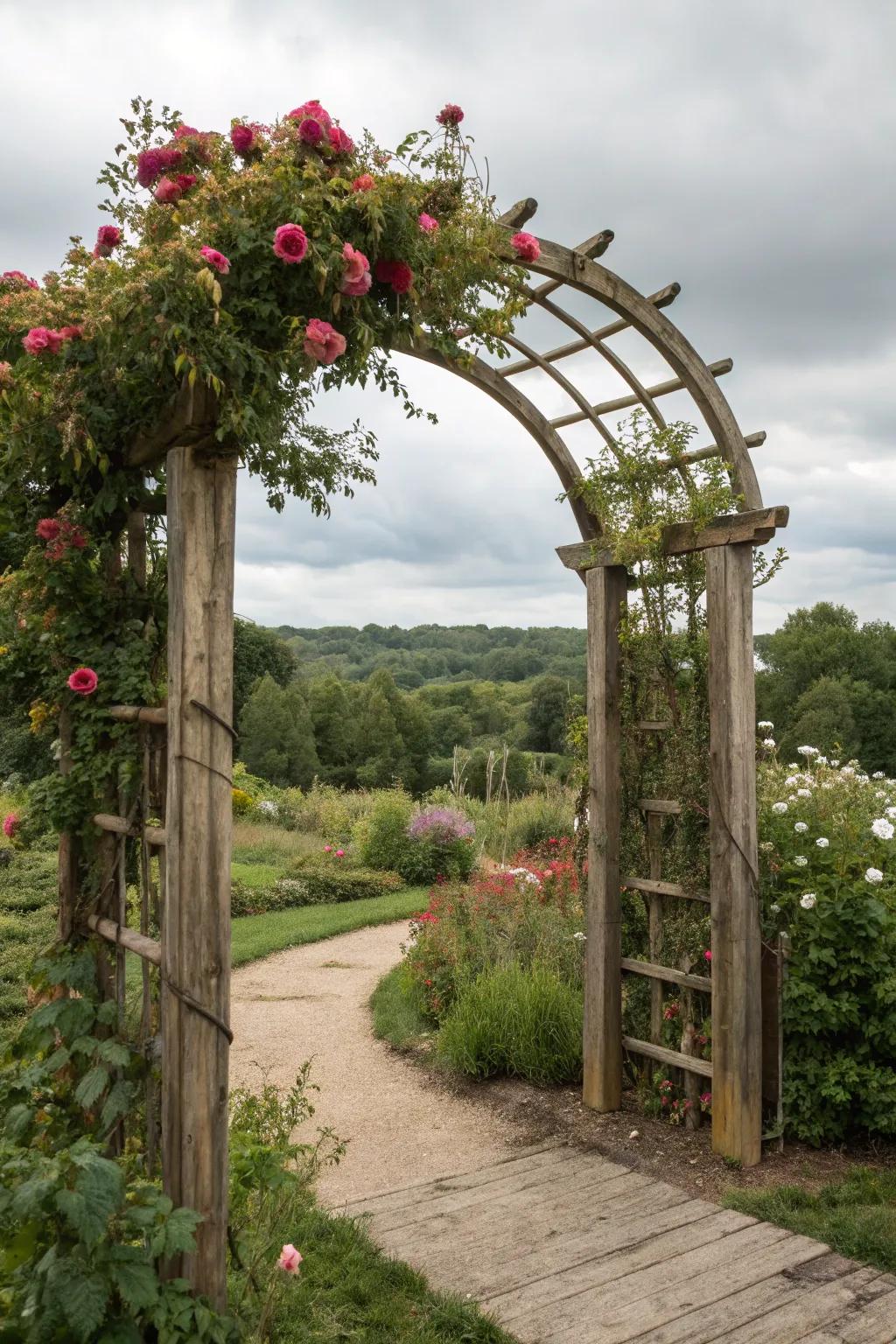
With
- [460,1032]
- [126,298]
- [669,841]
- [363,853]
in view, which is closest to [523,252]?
[126,298]

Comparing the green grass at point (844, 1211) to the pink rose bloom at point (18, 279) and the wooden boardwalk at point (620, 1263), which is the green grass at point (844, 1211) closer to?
the wooden boardwalk at point (620, 1263)

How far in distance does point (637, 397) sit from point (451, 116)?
2.02m

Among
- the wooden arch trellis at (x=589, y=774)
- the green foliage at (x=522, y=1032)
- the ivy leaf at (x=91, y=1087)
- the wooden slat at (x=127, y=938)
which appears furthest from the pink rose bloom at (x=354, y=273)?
the green foliage at (x=522, y=1032)

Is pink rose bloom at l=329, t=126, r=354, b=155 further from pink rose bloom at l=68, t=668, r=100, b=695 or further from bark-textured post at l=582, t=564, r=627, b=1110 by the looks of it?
bark-textured post at l=582, t=564, r=627, b=1110

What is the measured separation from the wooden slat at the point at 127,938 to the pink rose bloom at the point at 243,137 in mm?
1947

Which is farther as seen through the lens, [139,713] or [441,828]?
[441,828]

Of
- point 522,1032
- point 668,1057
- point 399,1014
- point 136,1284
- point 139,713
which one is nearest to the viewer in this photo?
point 136,1284

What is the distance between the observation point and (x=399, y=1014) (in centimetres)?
625

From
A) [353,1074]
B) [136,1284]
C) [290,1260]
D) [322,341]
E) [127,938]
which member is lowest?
[353,1074]

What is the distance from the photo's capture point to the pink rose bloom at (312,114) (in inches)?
98.5

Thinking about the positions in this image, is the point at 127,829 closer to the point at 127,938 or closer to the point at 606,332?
the point at 127,938

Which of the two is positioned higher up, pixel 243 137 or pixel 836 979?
pixel 243 137

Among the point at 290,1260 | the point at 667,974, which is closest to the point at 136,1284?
the point at 290,1260

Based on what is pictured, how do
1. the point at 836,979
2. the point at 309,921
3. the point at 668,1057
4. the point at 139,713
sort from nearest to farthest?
the point at 139,713 → the point at 836,979 → the point at 668,1057 → the point at 309,921
